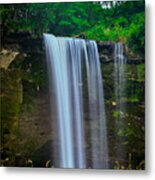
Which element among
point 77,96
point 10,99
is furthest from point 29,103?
point 77,96

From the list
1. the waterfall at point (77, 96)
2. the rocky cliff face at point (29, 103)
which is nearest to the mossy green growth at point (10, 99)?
the rocky cliff face at point (29, 103)

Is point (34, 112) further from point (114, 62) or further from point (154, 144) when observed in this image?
point (154, 144)

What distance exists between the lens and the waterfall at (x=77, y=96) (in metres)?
2.12

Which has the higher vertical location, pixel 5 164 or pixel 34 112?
pixel 34 112

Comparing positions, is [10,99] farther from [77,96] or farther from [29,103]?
[77,96]

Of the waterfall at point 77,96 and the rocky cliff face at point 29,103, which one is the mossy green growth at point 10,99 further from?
the waterfall at point 77,96

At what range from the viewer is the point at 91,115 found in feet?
6.97

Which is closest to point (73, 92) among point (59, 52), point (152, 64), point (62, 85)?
point (62, 85)

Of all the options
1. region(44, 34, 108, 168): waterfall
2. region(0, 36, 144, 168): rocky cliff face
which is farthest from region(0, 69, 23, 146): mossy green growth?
region(44, 34, 108, 168): waterfall

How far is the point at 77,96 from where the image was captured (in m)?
2.12

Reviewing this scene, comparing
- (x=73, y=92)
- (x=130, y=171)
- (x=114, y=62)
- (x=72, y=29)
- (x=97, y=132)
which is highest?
(x=72, y=29)

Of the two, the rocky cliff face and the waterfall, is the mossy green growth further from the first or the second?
the waterfall

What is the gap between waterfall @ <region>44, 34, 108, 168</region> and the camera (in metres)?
2.12

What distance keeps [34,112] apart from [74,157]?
0.90 ft
